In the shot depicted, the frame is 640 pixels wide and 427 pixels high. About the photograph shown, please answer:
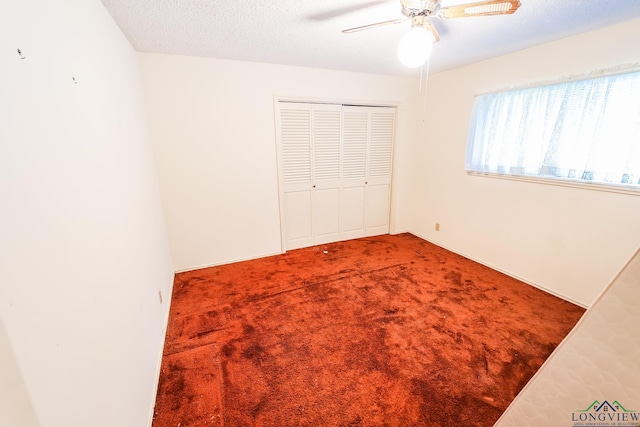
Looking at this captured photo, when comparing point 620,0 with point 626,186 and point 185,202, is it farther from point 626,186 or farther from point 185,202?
point 185,202

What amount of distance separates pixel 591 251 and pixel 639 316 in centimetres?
245

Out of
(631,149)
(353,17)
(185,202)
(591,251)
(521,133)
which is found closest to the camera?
(353,17)

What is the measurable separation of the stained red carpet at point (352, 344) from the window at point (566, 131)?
1.21 m

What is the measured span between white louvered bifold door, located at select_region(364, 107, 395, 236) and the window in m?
1.15

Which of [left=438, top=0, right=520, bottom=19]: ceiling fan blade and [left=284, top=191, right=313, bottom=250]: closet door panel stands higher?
[left=438, top=0, right=520, bottom=19]: ceiling fan blade

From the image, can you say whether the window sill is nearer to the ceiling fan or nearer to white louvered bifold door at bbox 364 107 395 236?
white louvered bifold door at bbox 364 107 395 236

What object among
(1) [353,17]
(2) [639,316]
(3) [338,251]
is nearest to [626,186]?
(2) [639,316]

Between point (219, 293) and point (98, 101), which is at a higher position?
point (98, 101)

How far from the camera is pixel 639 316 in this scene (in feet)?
1.71

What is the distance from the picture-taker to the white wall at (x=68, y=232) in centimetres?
59

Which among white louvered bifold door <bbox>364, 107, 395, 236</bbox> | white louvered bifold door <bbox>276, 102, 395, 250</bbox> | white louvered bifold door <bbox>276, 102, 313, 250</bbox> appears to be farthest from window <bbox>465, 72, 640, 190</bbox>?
white louvered bifold door <bbox>276, 102, 313, 250</bbox>

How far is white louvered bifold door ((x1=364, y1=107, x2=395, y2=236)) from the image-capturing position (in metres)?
3.73

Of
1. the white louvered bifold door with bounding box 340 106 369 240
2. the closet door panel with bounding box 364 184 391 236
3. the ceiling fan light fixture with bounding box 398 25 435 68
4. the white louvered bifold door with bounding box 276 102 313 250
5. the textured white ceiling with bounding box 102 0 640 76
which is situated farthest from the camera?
Result: the closet door panel with bounding box 364 184 391 236

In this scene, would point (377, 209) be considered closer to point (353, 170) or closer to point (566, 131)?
point (353, 170)
